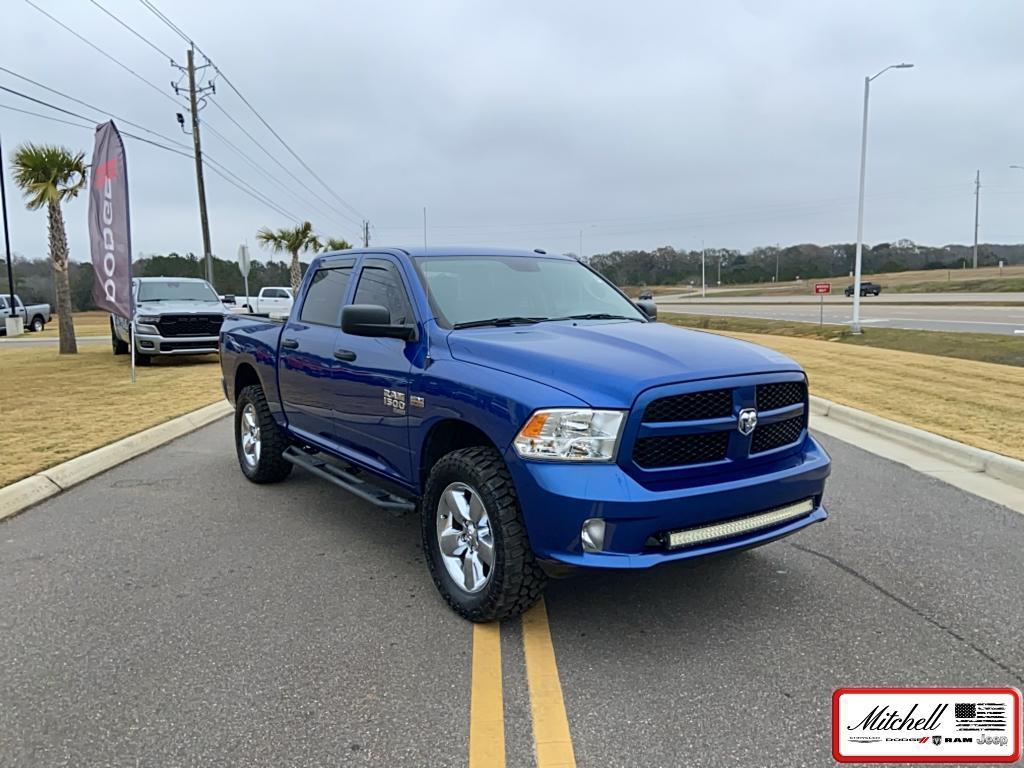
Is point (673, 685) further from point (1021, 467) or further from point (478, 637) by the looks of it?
point (1021, 467)

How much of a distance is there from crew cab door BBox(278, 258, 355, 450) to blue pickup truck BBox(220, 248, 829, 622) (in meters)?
0.04

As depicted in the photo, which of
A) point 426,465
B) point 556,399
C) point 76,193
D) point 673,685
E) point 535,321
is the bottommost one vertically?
point 673,685

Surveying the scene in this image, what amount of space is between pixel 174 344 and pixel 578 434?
14.3m

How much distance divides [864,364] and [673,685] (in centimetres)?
1343

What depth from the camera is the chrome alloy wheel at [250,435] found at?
6492 millimetres

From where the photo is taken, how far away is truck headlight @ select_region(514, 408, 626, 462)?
3291mm

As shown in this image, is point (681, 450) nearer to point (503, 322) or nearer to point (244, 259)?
point (503, 322)

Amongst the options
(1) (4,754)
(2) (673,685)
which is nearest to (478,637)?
(2) (673,685)

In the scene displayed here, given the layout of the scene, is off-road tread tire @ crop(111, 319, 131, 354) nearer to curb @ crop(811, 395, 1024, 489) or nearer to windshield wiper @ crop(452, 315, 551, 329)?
curb @ crop(811, 395, 1024, 489)

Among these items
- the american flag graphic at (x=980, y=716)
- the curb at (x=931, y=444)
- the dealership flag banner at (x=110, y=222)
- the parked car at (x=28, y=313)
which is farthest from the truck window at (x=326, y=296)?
the parked car at (x=28, y=313)

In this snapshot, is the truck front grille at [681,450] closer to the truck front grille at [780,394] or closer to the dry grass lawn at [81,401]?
the truck front grille at [780,394]

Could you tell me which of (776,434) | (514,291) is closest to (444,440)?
(514,291)

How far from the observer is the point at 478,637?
3.61m

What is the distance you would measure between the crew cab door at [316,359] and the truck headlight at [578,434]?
203cm
